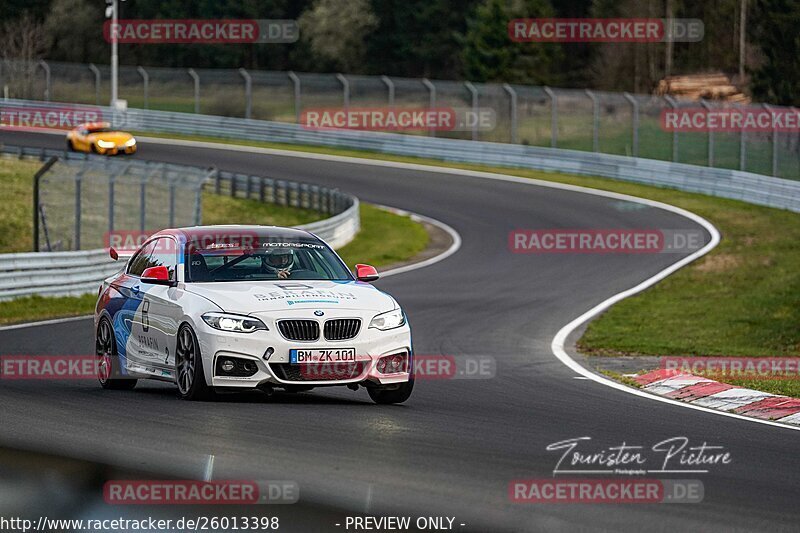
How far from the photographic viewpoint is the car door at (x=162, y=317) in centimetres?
1143

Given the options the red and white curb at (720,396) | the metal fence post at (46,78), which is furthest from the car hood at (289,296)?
the metal fence post at (46,78)

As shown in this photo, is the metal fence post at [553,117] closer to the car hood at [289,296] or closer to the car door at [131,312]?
the car door at [131,312]

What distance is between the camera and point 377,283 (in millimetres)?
26531

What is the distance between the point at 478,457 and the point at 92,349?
937cm

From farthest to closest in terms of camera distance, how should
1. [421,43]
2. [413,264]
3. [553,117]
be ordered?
1. [421,43]
2. [553,117]
3. [413,264]

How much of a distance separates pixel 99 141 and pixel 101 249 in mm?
26570

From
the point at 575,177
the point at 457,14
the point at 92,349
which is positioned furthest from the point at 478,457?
the point at 457,14

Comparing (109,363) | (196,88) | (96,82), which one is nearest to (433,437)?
(109,363)

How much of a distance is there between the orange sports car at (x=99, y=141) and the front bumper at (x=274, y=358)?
4221 centimetres

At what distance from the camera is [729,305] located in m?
24.2

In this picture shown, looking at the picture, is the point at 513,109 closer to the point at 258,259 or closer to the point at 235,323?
the point at 258,259

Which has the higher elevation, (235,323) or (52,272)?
(235,323)

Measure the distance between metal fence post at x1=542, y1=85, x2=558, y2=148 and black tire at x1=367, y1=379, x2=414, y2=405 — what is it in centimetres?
3770

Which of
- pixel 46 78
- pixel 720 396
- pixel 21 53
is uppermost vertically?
pixel 21 53
